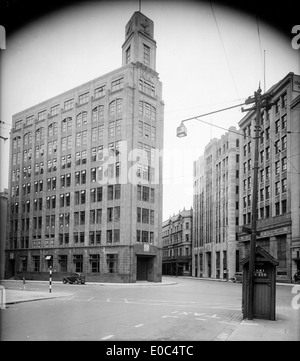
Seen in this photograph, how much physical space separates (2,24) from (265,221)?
55900 mm

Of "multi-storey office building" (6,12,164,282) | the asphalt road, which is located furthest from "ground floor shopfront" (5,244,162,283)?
the asphalt road

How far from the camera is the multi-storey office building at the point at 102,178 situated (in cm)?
5569

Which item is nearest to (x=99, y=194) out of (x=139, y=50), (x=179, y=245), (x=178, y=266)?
(x=139, y=50)

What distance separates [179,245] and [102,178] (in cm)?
5925

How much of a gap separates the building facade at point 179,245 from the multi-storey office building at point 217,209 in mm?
3781

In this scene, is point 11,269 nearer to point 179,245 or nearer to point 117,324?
point 179,245

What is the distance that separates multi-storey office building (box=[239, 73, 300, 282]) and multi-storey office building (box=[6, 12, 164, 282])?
1625cm

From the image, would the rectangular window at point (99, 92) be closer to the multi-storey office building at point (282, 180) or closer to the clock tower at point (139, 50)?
the clock tower at point (139, 50)

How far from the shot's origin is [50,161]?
68.0m

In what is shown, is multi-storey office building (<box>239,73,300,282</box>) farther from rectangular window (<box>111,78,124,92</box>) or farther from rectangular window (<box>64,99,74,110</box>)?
rectangular window (<box>64,99,74,110</box>)

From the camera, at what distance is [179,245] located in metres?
112

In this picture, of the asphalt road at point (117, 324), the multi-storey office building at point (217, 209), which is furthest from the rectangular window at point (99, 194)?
the asphalt road at point (117, 324)

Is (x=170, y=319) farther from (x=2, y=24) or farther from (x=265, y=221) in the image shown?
(x=265, y=221)
